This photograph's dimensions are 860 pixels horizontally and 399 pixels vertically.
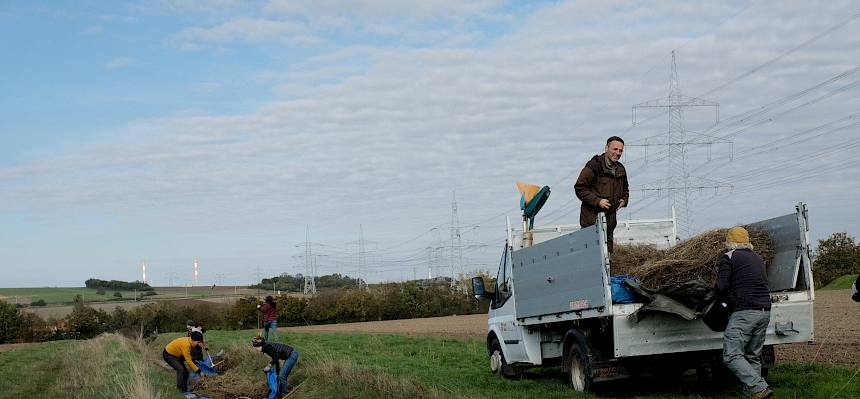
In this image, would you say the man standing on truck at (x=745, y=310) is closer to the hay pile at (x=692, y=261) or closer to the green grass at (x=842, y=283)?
the hay pile at (x=692, y=261)

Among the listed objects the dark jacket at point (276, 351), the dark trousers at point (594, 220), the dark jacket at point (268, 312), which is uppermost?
the dark trousers at point (594, 220)

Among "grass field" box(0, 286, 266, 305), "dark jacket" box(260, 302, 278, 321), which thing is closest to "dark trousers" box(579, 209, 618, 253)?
"dark jacket" box(260, 302, 278, 321)

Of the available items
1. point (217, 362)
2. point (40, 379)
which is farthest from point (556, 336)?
point (40, 379)

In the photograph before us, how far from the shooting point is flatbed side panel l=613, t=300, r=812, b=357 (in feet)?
35.0

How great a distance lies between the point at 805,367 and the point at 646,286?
3.49 metres

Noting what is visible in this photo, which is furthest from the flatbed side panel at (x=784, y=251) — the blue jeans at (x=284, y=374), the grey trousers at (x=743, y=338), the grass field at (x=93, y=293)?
the grass field at (x=93, y=293)

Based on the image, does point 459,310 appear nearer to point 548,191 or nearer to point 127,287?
point 548,191

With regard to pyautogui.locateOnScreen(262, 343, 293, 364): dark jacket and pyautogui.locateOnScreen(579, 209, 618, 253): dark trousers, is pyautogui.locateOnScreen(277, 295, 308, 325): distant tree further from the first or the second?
pyautogui.locateOnScreen(579, 209, 618, 253): dark trousers

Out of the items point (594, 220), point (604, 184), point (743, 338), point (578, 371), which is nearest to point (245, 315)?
point (578, 371)

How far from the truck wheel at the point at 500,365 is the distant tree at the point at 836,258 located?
54.4 metres

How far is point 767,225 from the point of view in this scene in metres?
11.4

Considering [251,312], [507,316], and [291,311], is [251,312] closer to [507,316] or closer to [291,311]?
[291,311]

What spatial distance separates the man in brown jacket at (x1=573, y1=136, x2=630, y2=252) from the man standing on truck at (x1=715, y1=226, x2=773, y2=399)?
2.45 m

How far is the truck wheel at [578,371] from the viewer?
11570 millimetres
